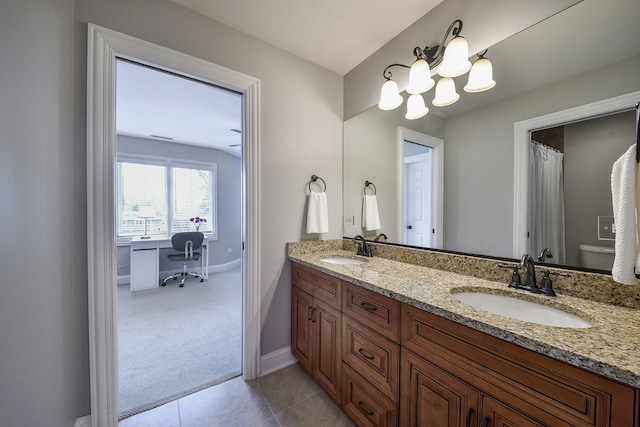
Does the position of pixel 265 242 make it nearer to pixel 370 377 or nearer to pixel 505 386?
pixel 370 377

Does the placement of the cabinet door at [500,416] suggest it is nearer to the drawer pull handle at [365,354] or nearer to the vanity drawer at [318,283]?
the drawer pull handle at [365,354]

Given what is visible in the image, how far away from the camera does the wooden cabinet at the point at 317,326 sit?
1.41m

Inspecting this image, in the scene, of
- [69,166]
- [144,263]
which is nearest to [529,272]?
[69,166]

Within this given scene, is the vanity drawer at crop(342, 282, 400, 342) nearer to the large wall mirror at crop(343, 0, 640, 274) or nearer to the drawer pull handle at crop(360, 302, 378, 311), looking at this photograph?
the drawer pull handle at crop(360, 302, 378, 311)

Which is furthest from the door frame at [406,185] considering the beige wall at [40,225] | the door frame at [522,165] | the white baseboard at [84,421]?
the white baseboard at [84,421]

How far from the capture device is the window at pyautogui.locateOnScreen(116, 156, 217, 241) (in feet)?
13.7

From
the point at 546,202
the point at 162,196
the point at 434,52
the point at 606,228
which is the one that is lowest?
the point at 606,228

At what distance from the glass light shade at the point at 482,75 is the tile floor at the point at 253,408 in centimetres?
198

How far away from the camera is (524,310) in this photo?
99cm

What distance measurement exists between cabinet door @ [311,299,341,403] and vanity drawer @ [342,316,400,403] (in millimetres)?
73

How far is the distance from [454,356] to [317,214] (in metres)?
1.33

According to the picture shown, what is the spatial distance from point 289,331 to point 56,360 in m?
1.30

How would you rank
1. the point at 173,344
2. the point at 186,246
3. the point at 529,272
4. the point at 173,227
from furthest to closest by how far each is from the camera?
the point at 173,227 < the point at 186,246 < the point at 173,344 < the point at 529,272

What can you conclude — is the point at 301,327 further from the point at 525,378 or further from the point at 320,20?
the point at 320,20
